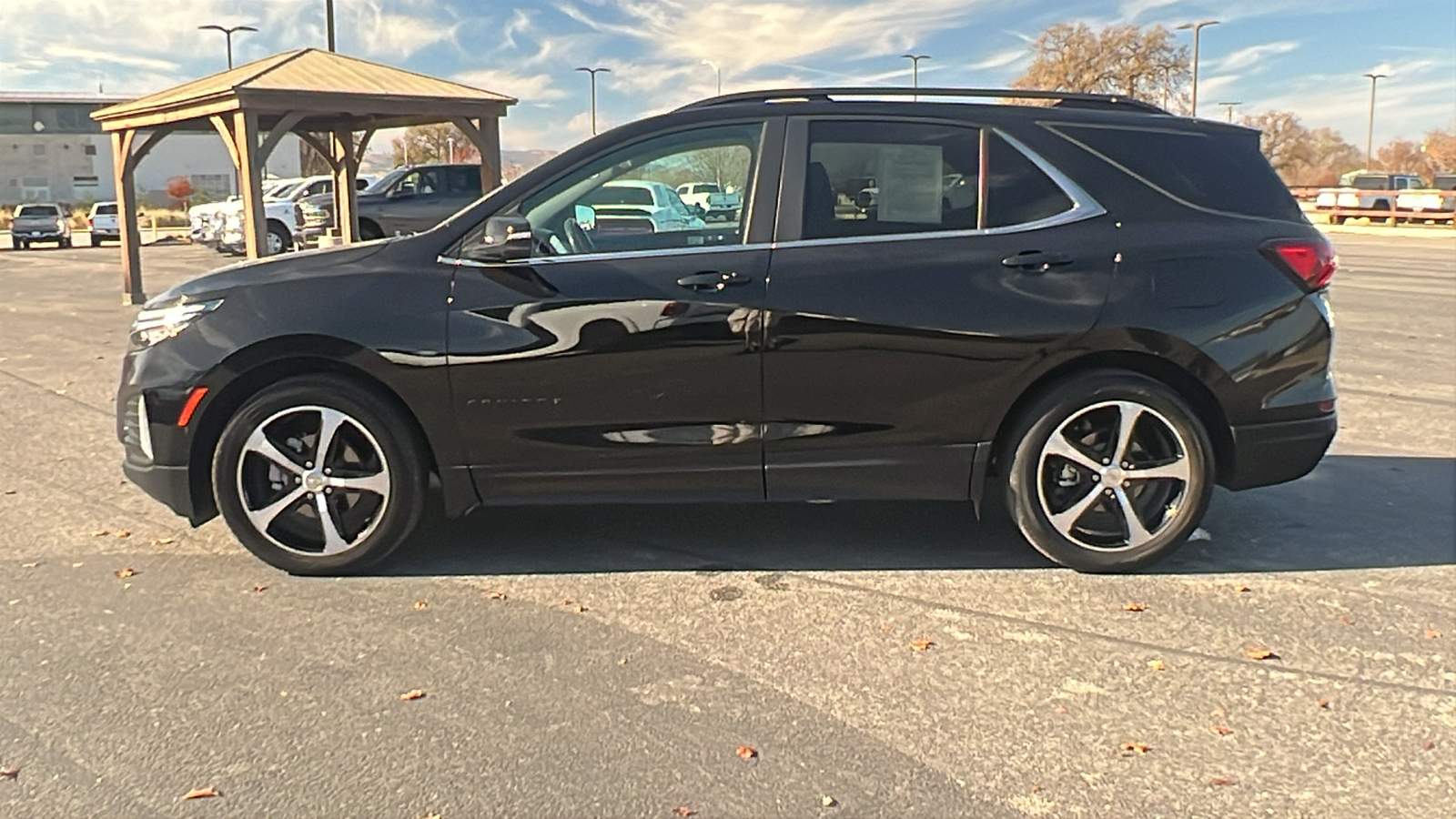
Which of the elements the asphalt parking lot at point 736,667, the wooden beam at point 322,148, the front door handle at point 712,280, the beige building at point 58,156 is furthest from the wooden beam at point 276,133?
the beige building at point 58,156

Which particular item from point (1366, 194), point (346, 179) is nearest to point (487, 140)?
point (346, 179)

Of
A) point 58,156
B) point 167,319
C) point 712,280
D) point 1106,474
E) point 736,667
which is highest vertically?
point 58,156

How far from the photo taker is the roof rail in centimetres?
443

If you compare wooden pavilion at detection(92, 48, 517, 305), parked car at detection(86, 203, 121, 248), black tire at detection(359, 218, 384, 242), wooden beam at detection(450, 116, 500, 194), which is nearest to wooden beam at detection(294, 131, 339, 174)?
wooden pavilion at detection(92, 48, 517, 305)

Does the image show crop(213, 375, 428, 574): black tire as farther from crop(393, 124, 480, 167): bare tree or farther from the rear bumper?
crop(393, 124, 480, 167): bare tree

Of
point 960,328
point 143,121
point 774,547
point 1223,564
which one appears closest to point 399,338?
point 774,547

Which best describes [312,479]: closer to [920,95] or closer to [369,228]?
[920,95]

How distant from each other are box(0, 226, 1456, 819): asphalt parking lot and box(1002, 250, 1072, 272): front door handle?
116cm

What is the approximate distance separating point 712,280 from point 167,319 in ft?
6.67

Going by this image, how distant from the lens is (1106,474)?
4324 mm

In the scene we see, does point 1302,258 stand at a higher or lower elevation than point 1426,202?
lower

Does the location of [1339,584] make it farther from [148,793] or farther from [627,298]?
[148,793]

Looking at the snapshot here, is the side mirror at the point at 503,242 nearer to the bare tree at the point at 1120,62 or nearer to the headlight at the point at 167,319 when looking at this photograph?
the headlight at the point at 167,319

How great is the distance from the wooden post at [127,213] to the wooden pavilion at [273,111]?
0.04 ft
